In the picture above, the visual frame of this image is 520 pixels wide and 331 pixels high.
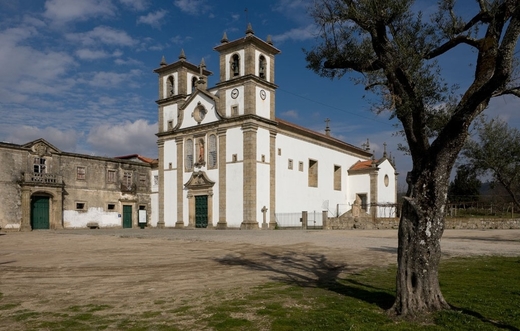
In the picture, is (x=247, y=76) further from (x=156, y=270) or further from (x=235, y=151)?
(x=156, y=270)

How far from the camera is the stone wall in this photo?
3114cm

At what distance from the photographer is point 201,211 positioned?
36.4 meters

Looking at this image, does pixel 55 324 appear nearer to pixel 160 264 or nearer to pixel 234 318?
pixel 234 318

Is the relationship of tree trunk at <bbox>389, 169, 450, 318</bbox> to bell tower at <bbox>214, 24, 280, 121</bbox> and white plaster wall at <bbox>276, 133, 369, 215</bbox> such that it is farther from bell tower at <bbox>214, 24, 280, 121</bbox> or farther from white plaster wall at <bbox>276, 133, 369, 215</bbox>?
white plaster wall at <bbox>276, 133, 369, 215</bbox>

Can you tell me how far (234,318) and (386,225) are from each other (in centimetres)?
2838

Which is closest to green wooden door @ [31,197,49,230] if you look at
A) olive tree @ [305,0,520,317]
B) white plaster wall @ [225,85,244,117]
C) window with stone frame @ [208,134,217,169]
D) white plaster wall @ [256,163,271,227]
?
window with stone frame @ [208,134,217,169]

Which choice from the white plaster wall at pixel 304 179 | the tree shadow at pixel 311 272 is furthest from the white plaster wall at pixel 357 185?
the tree shadow at pixel 311 272

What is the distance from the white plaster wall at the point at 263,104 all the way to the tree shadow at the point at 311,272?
20.6m

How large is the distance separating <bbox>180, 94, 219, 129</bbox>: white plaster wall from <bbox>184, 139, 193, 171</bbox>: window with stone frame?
1.61 m

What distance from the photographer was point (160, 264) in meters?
12.1

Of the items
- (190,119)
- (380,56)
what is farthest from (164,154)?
(380,56)

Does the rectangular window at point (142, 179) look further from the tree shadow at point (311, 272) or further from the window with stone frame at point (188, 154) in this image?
the tree shadow at point (311, 272)

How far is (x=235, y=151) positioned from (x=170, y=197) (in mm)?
9282

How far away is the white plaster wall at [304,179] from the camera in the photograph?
35656 mm
